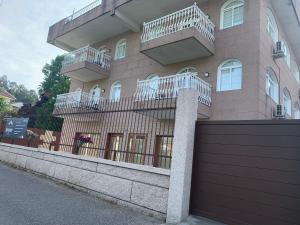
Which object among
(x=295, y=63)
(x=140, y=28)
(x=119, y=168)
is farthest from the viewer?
(x=295, y=63)

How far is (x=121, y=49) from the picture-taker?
14.9m

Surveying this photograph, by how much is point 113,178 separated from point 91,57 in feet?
32.6

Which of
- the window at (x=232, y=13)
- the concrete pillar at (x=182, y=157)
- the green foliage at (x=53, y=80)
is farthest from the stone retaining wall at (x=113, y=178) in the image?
the green foliage at (x=53, y=80)

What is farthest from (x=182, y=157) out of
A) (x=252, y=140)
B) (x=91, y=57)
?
(x=91, y=57)

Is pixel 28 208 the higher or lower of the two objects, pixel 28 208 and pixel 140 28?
the lower

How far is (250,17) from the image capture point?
9773mm

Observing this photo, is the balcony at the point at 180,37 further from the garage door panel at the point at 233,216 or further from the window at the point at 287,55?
the garage door panel at the point at 233,216

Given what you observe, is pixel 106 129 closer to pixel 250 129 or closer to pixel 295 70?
pixel 250 129

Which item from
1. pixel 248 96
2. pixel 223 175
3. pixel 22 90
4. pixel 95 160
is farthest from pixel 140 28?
pixel 22 90

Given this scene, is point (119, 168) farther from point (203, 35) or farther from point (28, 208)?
point (203, 35)

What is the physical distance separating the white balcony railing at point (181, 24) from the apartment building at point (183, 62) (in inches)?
1.6

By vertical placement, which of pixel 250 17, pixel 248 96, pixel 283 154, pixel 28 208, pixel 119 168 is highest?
pixel 250 17

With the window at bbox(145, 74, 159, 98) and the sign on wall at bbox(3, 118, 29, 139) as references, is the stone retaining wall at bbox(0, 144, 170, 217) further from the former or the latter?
the window at bbox(145, 74, 159, 98)

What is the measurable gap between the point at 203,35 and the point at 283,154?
6792mm
